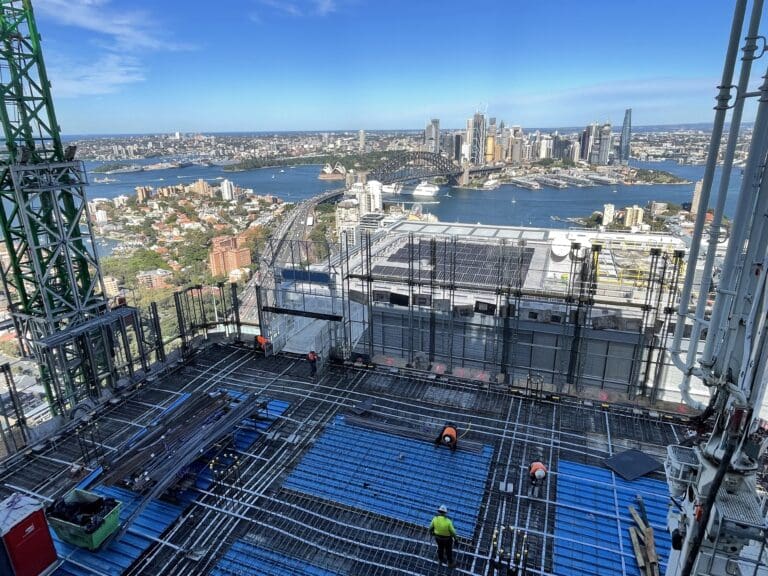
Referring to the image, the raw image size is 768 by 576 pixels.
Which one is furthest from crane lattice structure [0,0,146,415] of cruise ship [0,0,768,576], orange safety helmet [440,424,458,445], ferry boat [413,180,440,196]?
ferry boat [413,180,440,196]

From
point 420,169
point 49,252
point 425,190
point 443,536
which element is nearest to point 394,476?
point 443,536

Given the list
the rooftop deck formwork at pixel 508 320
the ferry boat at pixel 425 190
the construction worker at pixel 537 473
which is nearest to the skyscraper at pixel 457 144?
the ferry boat at pixel 425 190

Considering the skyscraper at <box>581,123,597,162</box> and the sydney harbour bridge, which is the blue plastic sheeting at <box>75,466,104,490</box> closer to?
the sydney harbour bridge

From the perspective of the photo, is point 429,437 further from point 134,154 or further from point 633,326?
point 134,154

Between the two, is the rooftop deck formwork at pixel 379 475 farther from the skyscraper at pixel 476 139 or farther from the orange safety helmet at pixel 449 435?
the skyscraper at pixel 476 139

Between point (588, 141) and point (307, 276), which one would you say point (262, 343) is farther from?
point (588, 141)
